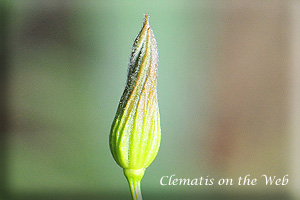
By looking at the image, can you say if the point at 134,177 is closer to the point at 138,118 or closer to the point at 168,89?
the point at 138,118

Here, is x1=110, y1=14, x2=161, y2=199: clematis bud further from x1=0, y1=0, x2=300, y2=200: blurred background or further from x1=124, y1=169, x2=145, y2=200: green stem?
x1=0, y1=0, x2=300, y2=200: blurred background

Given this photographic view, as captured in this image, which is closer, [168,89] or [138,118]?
Answer: [138,118]

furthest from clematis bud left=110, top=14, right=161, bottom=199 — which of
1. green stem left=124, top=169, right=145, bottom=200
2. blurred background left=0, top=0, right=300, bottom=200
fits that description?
blurred background left=0, top=0, right=300, bottom=200

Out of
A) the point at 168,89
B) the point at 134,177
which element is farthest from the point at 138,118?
the point at 168,89

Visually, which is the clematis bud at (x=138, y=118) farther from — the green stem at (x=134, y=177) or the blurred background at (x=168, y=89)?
the blurred background at (x=168, y=89)

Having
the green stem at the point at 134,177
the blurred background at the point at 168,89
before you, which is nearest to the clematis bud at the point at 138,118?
the green stem at the point at 134,177

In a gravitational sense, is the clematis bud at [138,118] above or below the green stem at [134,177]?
above

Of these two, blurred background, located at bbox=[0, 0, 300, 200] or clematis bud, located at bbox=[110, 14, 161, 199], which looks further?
blurred background, located at bbox=[0, 0, 300, 200]
